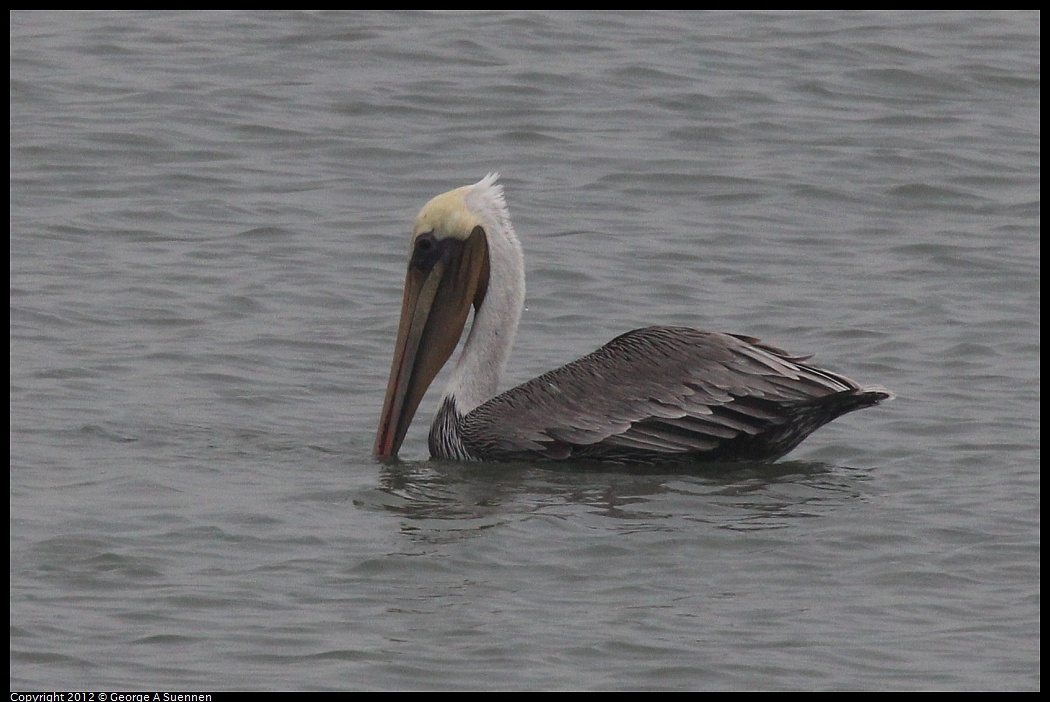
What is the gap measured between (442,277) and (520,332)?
1.48 metres

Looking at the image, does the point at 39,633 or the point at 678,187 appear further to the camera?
the point at 678,187

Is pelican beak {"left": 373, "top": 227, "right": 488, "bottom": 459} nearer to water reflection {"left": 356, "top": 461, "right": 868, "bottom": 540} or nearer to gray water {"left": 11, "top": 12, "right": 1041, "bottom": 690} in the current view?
gray water {"left": 11, "top": 12, "right": 1041, "bottom": 690}

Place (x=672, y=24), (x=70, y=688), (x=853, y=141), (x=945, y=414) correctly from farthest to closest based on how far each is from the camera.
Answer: (x=672, y=24), (x=853, y=141), (x=945, y=414), (x=70, y=688)

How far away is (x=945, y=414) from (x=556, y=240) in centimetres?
316

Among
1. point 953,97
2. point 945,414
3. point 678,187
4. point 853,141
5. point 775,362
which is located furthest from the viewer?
point 953,97

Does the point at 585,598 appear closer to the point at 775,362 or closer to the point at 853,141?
the point at 775,362

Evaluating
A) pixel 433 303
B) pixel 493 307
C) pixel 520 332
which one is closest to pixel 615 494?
pixel 493 307

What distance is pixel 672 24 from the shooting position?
1631 centimetres

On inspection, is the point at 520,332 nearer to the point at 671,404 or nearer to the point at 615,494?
the point at 671,404

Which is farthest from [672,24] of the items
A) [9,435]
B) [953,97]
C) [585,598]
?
[585,598]

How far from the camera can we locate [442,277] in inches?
330

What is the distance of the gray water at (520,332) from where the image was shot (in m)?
5.70

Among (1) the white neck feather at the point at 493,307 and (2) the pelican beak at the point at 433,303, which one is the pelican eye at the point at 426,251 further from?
(1) the white neck feather at the point at 493,307

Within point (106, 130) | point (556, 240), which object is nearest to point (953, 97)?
point (556, 240)
